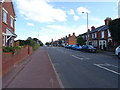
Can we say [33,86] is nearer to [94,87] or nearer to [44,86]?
[44,86]

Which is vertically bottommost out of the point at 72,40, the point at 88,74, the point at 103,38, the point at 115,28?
the point at 88,74

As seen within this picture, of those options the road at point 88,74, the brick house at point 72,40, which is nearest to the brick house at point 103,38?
the road at point 88,74

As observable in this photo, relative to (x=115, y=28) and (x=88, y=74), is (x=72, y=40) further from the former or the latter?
(x=88, y=74)

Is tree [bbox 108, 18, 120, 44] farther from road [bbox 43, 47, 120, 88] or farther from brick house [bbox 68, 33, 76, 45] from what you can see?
brick house [bbox 68, 33, 76, 45]

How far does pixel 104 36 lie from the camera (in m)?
38.3

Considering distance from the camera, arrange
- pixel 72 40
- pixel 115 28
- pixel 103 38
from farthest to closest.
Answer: pixel 72 40 → pixel 103 38 → pixel 115 28

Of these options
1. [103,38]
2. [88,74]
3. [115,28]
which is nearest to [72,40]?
[103,38]

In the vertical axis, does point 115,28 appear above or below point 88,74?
above

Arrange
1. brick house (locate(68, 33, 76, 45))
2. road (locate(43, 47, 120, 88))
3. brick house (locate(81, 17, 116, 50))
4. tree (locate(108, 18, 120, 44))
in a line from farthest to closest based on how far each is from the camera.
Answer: brick house (locate(68, 33, 76, 45)) < brick house (locate(81, 17, 116, 50)) < tree (locate(108, 18, 120, 44)) < road (locate(43, 47, 120, 88))

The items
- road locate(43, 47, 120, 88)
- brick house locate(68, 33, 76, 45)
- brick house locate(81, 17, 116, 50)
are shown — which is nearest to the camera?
road locate(43, 47, 120, 88)

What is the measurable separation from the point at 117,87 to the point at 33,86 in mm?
3335

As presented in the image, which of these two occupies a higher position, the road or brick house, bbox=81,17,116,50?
brick house, bbox=81,17,116,50

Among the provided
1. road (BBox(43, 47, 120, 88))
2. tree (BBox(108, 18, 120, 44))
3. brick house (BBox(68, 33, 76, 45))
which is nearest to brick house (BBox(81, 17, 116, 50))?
tree (BBox(108, 18, 120, 44))

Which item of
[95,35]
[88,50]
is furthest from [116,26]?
[95,35]
